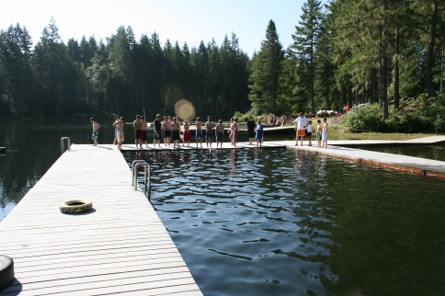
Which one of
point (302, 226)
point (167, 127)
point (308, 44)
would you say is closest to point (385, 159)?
point (302, 226)

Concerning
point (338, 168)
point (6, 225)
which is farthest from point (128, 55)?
point (6, 225)

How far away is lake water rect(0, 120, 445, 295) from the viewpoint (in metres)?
5.87

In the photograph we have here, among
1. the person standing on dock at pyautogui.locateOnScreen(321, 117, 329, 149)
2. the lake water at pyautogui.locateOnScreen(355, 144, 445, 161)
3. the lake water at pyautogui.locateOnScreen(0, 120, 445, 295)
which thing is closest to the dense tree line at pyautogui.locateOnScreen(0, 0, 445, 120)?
the lake water at pyautogui.locateOnScreen(355, 144, 445, 161)

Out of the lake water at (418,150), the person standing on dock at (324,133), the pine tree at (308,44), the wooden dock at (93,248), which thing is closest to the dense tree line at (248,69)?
the pine tree at (308,44)

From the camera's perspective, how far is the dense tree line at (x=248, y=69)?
114 ft

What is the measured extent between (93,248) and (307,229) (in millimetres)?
4596

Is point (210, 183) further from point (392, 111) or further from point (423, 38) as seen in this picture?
point (423, 38)

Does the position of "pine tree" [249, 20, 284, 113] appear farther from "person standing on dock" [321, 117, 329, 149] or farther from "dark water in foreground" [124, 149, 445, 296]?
"dark water in foreground" [124, 149, 445, 296]

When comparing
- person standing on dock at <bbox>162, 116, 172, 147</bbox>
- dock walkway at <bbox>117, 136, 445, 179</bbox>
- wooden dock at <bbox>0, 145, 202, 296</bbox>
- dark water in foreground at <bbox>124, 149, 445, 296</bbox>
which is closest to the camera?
wooden dock at <bbox>0, 145, 202, 296</bbox>

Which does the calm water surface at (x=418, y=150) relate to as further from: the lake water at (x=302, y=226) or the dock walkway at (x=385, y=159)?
the lake water at (x=302, y=226)

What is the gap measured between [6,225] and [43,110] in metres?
84.4

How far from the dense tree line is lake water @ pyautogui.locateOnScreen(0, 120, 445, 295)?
2317 centimetres

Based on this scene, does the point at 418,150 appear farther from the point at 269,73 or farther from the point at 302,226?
the point at 269,73

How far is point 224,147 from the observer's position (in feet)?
75.5
